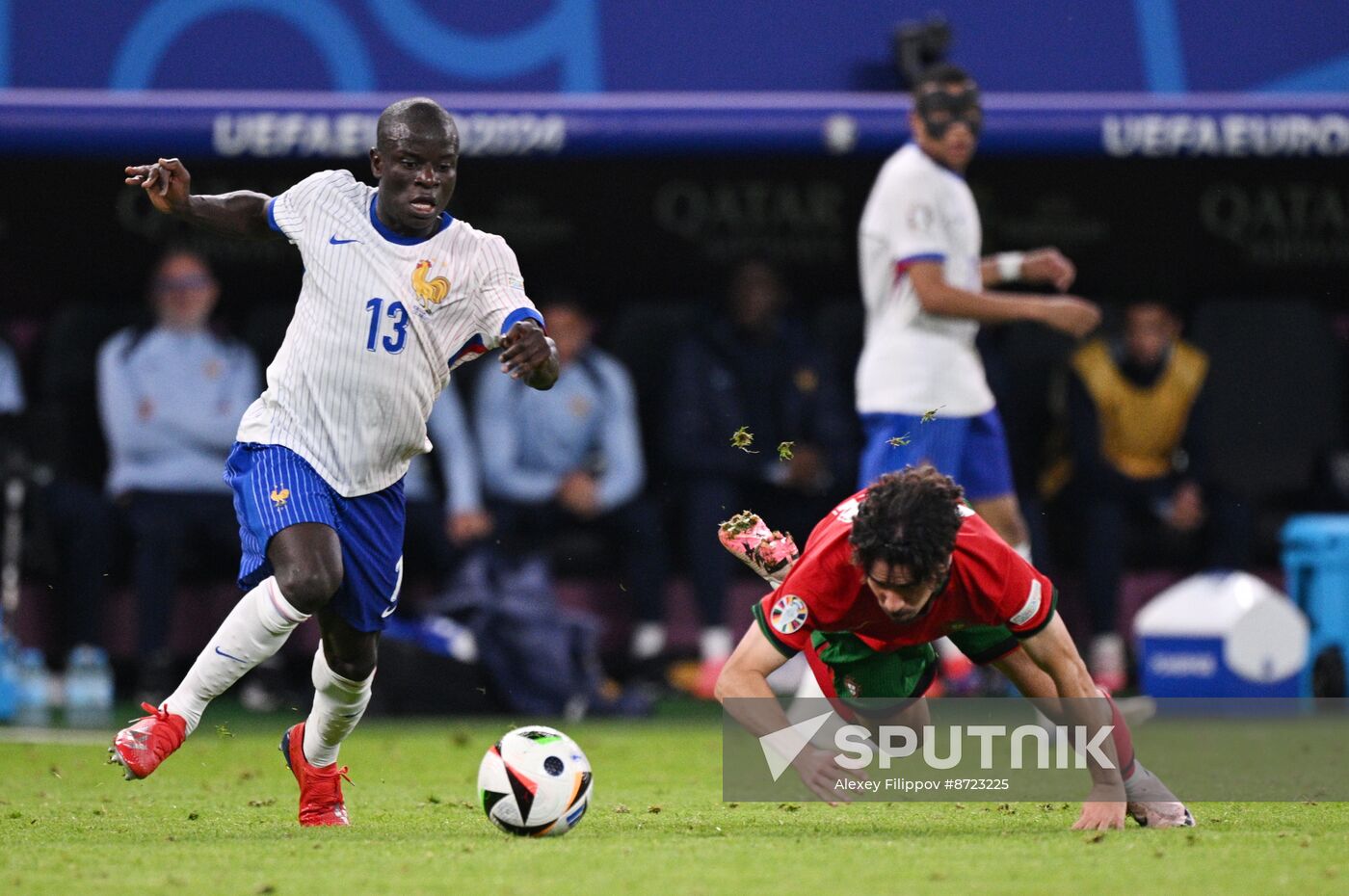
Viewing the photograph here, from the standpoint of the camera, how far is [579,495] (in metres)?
9.96

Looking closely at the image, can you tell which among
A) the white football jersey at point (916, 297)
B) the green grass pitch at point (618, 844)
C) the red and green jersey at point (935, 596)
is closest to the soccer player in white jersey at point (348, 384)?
the green grass pitch at point (618, 844)

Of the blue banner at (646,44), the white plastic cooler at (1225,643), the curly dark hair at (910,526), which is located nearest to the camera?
the curly dark hair at (910,526)

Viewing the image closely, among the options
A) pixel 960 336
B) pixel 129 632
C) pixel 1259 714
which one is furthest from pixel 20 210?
pixel 1259 714

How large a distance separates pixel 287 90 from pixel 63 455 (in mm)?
2027

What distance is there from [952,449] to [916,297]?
0.57 metres

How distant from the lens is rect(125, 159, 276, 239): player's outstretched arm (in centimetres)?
552

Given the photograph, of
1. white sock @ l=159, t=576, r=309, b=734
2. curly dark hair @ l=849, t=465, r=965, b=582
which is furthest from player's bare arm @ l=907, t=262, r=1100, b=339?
white sock @ l=159, t=576, r=309, b=734

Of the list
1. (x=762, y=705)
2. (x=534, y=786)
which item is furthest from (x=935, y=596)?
(x=534, y=786)

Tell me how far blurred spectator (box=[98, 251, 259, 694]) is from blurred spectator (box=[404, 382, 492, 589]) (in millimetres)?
849

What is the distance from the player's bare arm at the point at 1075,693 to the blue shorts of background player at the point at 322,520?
1663mm

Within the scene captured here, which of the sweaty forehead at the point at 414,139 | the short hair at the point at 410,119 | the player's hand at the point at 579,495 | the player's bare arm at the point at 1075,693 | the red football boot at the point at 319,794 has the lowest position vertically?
the red football boot at the point at 319,794

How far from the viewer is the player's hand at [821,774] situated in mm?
4922

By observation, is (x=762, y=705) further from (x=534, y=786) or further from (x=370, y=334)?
(x=370, y=334)

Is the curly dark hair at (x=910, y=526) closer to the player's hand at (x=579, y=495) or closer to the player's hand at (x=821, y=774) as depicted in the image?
the player's hand at (x=821, y=774)
